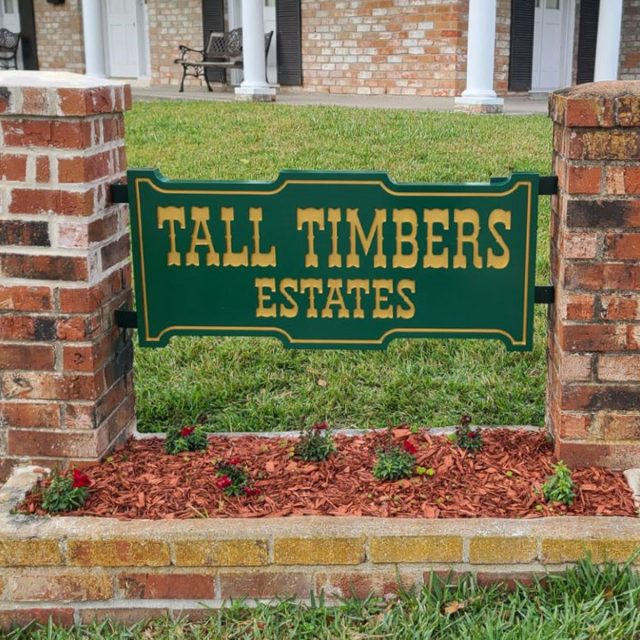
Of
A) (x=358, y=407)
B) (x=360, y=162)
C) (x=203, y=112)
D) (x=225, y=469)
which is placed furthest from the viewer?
(x=203, y=112)

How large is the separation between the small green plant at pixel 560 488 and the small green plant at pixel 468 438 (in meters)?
0.32

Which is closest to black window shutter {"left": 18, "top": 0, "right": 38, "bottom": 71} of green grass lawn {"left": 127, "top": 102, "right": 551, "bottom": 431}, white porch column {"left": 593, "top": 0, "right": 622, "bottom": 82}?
white porch column {"left": 593, "top": 0, "right": 622, "bottom": 82}

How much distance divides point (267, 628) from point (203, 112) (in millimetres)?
9154

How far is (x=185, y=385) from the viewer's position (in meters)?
4.07

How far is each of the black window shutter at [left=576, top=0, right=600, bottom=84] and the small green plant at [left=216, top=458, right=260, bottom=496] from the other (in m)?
15.1

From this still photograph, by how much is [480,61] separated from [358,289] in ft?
32.3

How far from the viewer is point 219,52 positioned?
1658 centimetres

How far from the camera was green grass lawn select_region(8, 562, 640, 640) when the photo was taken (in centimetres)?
236

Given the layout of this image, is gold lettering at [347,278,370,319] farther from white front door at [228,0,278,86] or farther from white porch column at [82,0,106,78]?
white front door at [228,0,278,86]

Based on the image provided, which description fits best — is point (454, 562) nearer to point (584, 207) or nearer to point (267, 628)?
point (267, 628)

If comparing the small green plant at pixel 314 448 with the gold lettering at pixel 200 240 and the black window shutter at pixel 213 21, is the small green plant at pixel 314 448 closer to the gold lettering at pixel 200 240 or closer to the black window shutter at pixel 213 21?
the gold lettering at pixel 200 240

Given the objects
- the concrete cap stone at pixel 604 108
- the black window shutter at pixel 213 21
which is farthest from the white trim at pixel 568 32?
the concrete cap stone at pixel 604 108

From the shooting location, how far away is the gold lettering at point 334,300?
9.63 ft

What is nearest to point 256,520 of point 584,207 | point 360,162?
point 584,207
